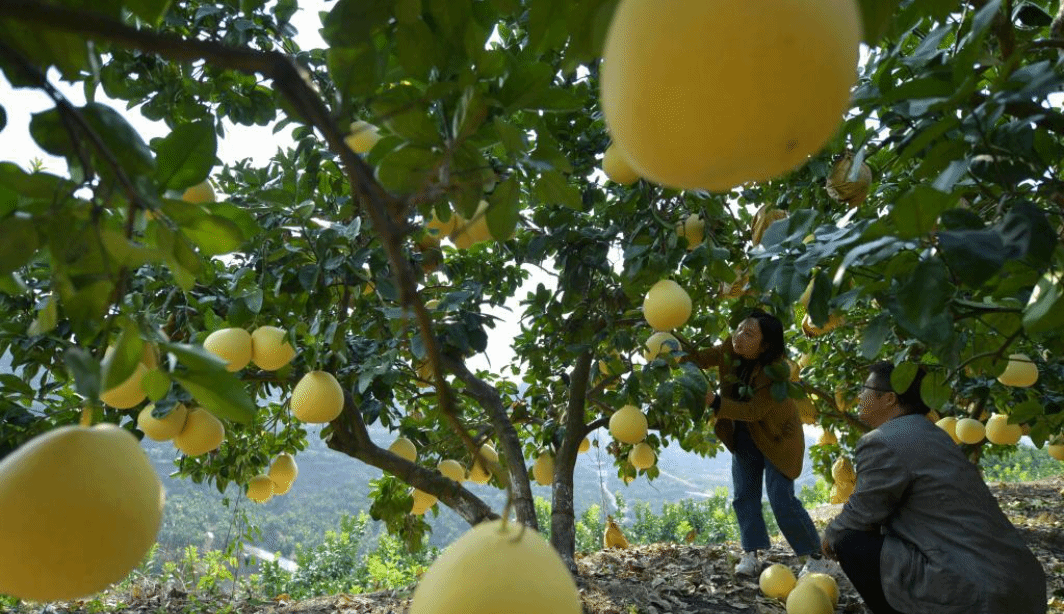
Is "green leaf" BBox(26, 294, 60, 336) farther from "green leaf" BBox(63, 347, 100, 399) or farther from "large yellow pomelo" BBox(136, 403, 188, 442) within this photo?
"large yellow pomelo" BBox(136, 403, 188, 442)

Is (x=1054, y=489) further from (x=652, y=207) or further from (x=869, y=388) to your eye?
(x=652, y=207)

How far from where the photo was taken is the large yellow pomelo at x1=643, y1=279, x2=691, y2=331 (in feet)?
8.21

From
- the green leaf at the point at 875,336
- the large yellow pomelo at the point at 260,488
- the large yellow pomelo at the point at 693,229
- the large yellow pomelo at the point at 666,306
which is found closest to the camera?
the green leaf at the point at 875,336

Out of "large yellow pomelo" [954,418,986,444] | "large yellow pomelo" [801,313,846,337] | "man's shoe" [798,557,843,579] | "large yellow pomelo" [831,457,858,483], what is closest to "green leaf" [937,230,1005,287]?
"large yellow pomelo" [801,313,846,337]

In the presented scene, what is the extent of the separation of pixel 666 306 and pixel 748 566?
2.16m

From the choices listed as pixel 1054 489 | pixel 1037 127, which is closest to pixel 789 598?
pixel 1037 127

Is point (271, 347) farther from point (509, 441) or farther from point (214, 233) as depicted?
point (214, 233)

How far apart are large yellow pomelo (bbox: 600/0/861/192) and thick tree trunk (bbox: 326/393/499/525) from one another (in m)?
2.55

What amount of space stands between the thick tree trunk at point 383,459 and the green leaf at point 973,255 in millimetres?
2272

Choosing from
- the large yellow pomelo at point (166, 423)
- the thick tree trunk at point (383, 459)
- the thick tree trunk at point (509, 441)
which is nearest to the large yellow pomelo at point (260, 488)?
the thick tree trunk at point (383, 459)

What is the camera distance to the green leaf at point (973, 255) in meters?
0.96

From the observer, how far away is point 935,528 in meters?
2.66

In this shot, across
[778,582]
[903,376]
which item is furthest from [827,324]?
[778,582]

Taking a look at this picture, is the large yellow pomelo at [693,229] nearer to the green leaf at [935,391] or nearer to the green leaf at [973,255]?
the green leaf at [935,391]
